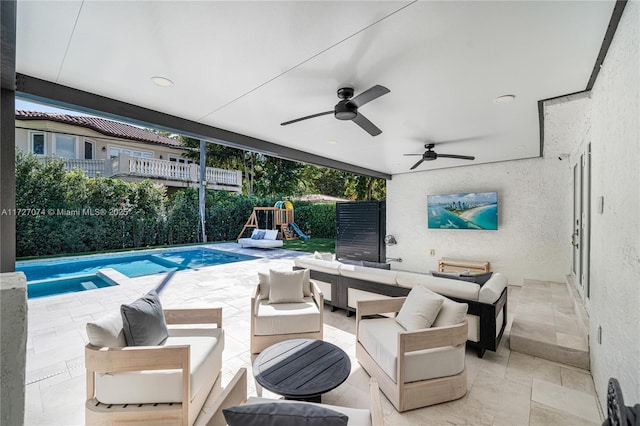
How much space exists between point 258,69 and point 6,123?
191cm

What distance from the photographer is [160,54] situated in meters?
2.12

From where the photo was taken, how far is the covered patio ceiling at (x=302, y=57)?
66.1 inches

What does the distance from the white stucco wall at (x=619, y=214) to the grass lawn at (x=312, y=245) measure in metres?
9.32

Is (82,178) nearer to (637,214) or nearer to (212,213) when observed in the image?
(212,213)

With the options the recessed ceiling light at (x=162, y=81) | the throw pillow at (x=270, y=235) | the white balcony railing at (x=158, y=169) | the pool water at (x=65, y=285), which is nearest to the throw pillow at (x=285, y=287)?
the recessed ceiling light at (x=162, y=81)

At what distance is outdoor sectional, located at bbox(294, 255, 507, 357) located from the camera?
287 centimetres

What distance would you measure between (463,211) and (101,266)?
32.3 ft

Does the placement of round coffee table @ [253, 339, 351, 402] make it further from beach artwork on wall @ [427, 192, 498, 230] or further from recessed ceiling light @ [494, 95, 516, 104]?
beach artwork on wall @ [427, 192, 498, 230]

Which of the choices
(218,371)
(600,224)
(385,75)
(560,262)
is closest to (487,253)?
(560,262)

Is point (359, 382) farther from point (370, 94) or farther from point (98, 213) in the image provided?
point (98, 213)

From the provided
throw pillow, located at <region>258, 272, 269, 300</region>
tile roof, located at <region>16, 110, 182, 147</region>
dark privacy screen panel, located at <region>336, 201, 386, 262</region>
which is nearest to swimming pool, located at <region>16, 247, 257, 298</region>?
dark privacy screen panel, located at <region>336, 201, 386, 262</region>

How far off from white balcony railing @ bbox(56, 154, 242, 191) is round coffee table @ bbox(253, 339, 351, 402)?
1045 centimetres

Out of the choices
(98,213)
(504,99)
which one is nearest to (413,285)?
(504,99)

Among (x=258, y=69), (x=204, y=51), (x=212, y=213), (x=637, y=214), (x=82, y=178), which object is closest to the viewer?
(x=637, y=214)
